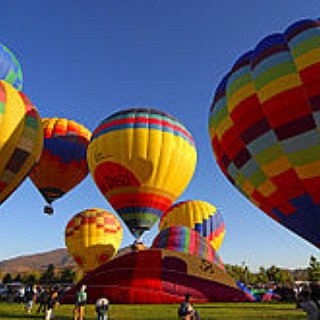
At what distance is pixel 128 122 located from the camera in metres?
23.2

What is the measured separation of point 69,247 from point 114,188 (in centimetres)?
1138

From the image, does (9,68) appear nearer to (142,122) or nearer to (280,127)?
(142,122)

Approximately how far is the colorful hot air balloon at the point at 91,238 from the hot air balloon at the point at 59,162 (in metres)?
3.44

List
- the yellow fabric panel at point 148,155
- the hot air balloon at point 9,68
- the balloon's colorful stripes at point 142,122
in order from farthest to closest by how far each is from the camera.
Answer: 1. the hot air balloon at point 9,68
2. the balloon's colorful stripes at point 142,122
3. the yellow fabric panel at point 148,155

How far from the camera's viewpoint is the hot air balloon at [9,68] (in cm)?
2786

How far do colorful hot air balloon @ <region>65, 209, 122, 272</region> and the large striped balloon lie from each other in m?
10.6

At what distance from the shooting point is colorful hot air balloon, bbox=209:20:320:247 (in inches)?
520

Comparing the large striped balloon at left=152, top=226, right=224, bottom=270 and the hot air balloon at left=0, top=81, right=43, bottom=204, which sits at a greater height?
the hot air balloon at left=0, top=81, right=43, bottom=204

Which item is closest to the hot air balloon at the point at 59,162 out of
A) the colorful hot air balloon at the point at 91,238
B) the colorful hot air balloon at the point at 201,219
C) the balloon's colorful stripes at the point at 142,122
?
the colorful hot air balloon at the point at 91,238

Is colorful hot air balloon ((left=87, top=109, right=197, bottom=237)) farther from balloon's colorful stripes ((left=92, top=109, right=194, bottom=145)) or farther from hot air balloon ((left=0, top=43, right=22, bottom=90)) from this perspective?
hot air balloon ((left=0, top=43, right=22, bottom=90))

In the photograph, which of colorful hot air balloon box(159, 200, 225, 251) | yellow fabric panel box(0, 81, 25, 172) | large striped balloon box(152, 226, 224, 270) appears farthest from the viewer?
colorful hot air balloon box(159, 200, 225, 251)

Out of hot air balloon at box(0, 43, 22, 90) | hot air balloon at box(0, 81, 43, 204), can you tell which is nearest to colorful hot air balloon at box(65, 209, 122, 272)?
hot air balloon at box(0, 43, 22, 90)

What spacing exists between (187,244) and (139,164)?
220 inches

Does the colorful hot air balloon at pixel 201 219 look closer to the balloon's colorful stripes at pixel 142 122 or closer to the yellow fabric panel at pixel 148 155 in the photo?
the yellow fabric panel at pixel 148 155
